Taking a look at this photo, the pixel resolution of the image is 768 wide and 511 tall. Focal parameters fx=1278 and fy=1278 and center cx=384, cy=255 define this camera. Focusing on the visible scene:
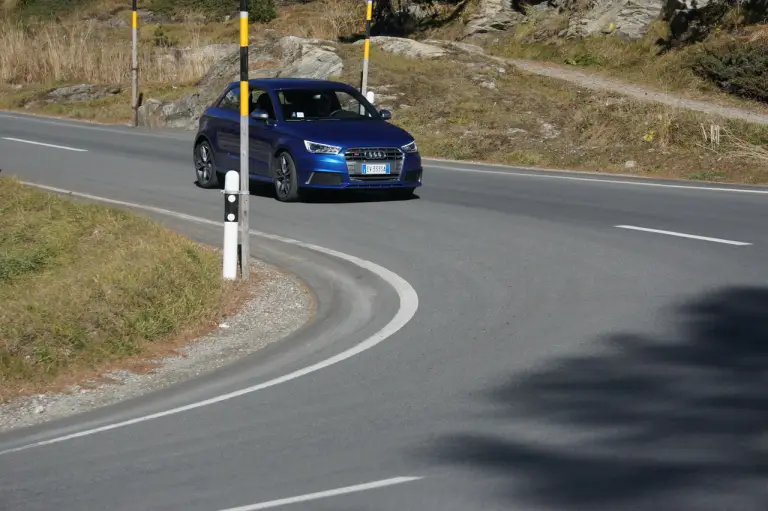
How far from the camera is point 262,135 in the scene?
18219 millimetres

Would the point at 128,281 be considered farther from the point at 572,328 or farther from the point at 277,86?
the point at 277,86

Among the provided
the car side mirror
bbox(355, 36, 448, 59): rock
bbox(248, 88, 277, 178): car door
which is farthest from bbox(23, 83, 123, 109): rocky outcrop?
the car side mirror

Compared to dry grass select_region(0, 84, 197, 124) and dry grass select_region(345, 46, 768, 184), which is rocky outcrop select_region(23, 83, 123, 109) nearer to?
dry grass select_region(0, 84, 197, 124)

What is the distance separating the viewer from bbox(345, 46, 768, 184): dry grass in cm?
2267

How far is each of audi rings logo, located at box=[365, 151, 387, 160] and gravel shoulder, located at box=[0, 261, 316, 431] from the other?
17.7 ft

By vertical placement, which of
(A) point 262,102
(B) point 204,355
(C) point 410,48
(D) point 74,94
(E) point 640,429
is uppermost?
(E) point 640,429

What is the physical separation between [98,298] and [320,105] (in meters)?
8.52

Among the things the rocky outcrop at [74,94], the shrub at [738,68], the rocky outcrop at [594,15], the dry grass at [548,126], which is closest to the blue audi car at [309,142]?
the dry grass at [548,126]

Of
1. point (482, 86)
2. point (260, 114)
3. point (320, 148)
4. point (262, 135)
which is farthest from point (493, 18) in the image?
point (320, 148)

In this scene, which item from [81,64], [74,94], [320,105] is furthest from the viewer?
[81,64]

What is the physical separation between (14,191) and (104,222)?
3620 millimetres

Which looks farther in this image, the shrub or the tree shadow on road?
the shrub

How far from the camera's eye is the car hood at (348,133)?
17.4 m

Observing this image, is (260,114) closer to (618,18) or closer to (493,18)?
(618,18)
